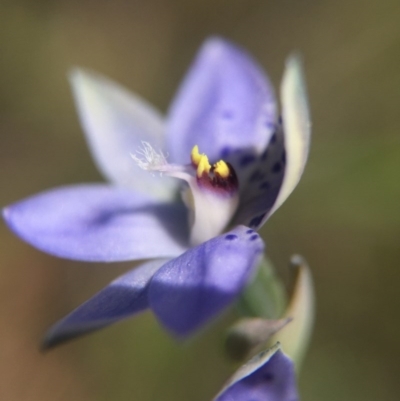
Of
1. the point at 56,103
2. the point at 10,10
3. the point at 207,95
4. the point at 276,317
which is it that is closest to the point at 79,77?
the point at 207,95

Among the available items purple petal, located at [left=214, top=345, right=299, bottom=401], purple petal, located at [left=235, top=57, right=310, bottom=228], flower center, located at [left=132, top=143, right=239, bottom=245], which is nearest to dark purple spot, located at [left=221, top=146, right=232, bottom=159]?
purple petal, located at [left=235, top=57, right=310, bottom=228]

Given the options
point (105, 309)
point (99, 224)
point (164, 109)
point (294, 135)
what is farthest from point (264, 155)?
point (164, 109)

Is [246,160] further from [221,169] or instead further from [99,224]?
[99,224]

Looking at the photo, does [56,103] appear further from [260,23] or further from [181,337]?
[181,337]

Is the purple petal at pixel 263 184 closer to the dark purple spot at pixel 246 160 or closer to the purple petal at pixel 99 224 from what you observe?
the dark purple spot at pixel 246 160

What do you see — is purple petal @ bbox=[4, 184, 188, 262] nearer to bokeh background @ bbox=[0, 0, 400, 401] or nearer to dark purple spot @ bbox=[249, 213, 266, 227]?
dark purple spot @ bbox=[249, 213, 266, 227]
